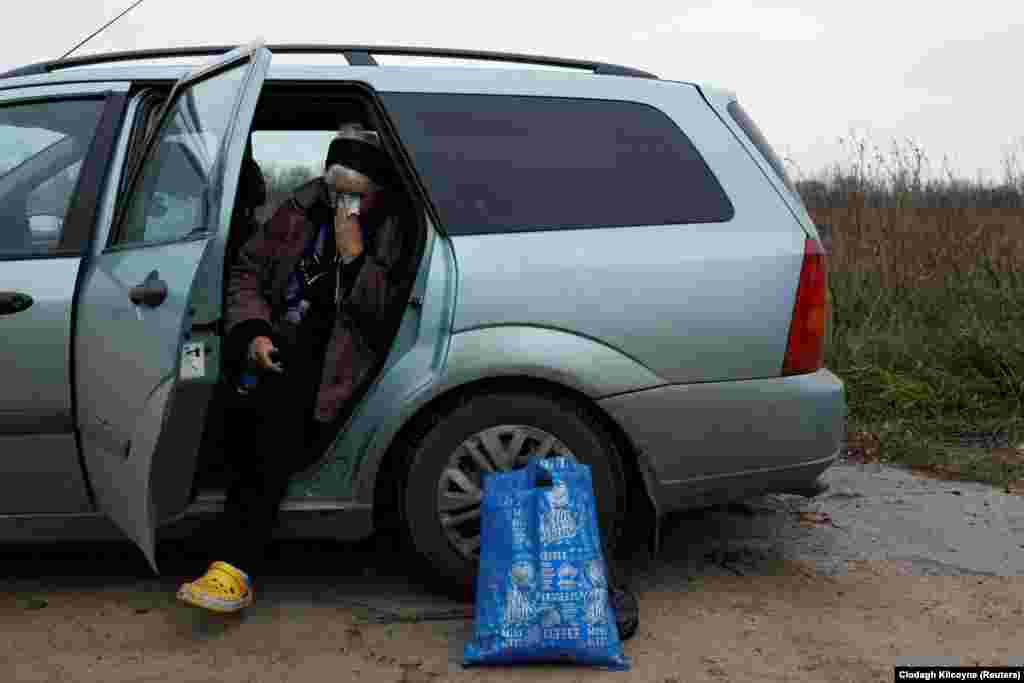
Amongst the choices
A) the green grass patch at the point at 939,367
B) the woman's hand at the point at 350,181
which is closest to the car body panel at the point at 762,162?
the woman's hand at the point at 350,181

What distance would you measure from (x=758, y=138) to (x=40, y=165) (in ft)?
7.54

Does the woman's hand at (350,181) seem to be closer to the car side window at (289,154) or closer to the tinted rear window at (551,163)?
the tinted rear window at (551,163)

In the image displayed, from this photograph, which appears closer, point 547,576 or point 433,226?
Answer: point 547,576

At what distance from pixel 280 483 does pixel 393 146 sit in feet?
3.59

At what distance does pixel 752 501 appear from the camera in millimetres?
5164

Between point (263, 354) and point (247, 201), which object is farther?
point (247, 201)

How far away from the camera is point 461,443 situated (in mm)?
3664

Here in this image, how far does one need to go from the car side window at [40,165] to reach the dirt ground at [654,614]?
1173 mm

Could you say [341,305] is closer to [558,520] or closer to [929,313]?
[558,520]

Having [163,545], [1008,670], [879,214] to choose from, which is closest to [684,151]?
[1008,670]

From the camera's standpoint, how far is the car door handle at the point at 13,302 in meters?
3.58

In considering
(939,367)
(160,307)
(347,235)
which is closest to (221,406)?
(160,307)

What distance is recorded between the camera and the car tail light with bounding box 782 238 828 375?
373 cm

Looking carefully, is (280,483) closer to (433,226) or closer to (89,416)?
(89,416)
